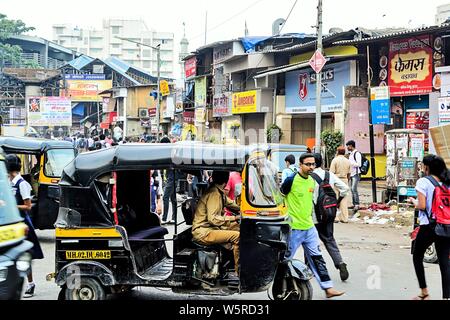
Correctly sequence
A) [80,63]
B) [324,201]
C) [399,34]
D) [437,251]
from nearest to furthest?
1. [437,251]
2. [324,201]
3. [399,34]
4. [80,63]

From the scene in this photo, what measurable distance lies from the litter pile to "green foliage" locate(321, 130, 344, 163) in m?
6.86

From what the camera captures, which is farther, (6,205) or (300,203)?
(300,203)

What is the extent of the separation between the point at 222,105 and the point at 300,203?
28544 mm

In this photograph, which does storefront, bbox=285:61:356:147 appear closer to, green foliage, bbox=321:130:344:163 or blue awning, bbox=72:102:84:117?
green foliage, bbox=321:130:344:163

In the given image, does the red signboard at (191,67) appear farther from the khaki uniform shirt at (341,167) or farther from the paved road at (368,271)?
the paved road at (368,271)

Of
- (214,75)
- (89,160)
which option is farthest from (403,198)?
(214,75)

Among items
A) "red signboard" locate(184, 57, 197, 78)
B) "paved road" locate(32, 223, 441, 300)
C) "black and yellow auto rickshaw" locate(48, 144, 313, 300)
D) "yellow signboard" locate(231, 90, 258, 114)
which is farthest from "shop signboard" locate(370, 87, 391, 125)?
"red signboard" locate(184, 57, 197, 78)

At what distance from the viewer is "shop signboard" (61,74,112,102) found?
192 ft

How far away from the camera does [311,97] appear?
85.3 feet

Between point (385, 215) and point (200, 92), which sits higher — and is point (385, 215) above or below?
below

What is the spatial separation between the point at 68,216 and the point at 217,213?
1690 mm

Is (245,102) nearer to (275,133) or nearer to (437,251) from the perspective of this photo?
(275,133)

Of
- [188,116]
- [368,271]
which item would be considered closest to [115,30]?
[188,116]

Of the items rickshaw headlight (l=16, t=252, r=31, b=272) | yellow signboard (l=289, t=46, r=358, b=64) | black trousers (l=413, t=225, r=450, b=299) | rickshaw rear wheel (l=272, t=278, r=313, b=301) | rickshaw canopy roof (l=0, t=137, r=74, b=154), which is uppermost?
yellow signboard (l=289, t=46, r=358, b=64)
